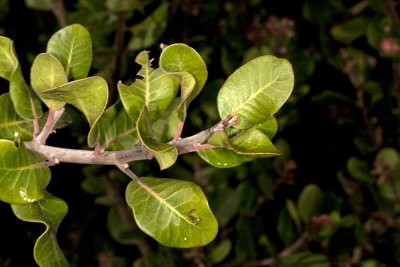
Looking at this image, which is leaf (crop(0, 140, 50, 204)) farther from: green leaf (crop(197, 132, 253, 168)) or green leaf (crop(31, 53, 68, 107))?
green leaf (crop(197, 132, 253, 168))

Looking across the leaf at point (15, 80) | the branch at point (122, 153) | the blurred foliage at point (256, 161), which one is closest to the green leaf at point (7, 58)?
the leaf at point (15, 80)

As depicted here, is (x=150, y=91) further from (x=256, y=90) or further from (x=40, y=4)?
(x=40, y=4)

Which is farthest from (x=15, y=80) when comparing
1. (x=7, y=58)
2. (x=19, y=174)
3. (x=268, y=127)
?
(x=268, y=127)

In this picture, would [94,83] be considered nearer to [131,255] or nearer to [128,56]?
[128,56]

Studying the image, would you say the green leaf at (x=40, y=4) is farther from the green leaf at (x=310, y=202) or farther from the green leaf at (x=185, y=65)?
the green leaf at (x=185, y=65)

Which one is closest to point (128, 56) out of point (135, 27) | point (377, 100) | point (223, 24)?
point (135, 27)
